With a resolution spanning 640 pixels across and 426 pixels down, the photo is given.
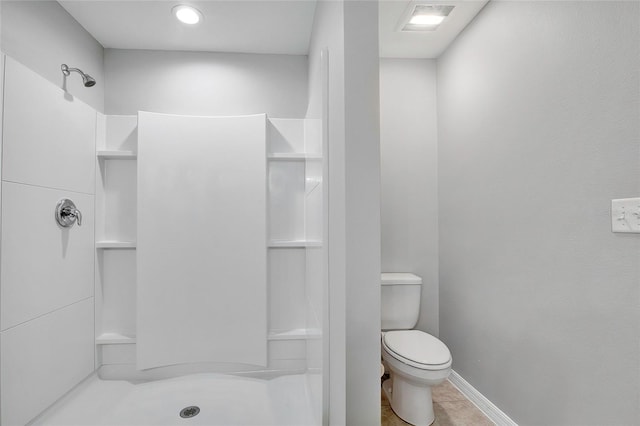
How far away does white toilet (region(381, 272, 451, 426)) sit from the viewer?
1703 mm

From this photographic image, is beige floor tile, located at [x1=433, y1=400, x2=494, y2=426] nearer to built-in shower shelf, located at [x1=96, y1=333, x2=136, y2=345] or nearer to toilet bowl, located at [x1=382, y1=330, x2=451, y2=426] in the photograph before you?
toilet bowl, located at [x1=382, y1=330, x2=451, y2=426]

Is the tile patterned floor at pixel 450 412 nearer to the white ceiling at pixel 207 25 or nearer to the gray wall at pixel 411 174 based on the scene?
the gray wall at pixel 411 174

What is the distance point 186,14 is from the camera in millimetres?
1719

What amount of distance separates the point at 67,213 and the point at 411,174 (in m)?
2.17

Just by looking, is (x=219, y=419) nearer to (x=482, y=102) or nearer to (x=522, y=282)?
(x=522, y=282)

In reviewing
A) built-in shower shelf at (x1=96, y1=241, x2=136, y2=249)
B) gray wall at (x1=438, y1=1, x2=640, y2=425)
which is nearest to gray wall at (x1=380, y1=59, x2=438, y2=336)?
gray wall at (x1=438, y1=1, x2=640, y2=425)

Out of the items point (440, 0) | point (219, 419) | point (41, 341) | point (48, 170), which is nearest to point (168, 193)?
point (48, 170)

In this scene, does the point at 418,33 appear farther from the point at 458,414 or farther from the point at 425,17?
the point at 458,414

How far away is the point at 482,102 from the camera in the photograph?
196 cm

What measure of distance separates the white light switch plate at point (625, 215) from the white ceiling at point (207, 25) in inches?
63.5

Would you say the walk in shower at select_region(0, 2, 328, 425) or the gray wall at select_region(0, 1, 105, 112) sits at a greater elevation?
the gray wall at select_region(0, 1, 105, 112)

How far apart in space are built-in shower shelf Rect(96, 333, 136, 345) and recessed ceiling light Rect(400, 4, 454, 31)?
2594 millimetres

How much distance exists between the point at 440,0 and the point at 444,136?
0.88 m

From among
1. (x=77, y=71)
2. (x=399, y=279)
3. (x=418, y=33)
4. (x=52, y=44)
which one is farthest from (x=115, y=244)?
(x=418, y=33)
